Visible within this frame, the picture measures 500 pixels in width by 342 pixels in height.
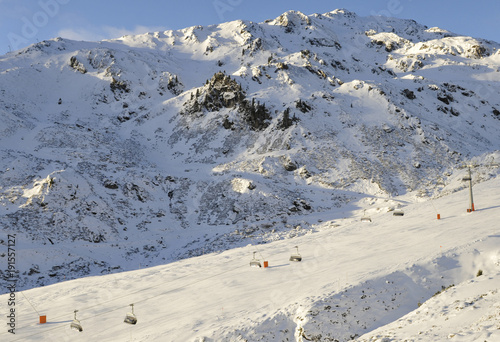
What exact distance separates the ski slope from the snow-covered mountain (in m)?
8.67

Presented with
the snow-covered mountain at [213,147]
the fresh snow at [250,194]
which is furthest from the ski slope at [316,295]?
the snow-covered mountain at [213,147]

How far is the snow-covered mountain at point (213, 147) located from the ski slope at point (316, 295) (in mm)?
8674

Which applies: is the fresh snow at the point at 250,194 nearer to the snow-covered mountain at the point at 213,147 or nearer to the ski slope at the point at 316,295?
the ski slope at the point at 316,295

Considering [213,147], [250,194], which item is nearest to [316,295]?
[250,194]

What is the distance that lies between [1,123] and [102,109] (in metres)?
25.9

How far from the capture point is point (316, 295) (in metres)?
17.0

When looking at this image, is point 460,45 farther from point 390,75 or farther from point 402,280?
point 402,280

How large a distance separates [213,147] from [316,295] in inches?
1876

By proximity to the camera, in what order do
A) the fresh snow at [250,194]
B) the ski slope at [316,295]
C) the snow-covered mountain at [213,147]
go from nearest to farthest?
the ski slope at [316,295], the fresh snow at [250,194], the snow-covered mountain at [213,147]

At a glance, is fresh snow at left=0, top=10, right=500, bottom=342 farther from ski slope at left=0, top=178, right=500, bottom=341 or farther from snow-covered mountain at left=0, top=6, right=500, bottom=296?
snow-covered mountain at left=0, top=6, right=500, bottom=296

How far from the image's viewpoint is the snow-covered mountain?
36406mm

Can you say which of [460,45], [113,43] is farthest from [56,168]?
[460,45]

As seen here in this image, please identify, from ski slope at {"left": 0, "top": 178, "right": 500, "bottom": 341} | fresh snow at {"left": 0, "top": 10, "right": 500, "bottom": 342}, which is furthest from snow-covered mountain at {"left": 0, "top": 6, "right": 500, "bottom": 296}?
ski slope at {"left": 0, "top": 178, "right": 500, "bottom": 341}

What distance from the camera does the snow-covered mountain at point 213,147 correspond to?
119ft
